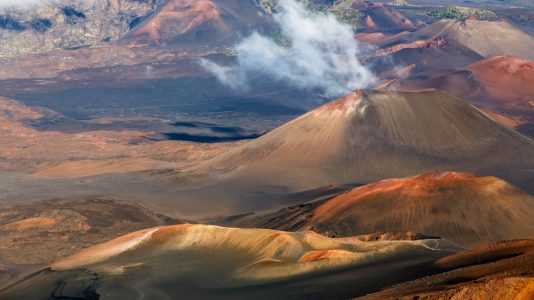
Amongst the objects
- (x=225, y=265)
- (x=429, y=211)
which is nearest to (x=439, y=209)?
(x=429, y=211)

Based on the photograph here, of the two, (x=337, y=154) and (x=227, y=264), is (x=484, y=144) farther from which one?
(x=227, y=264)

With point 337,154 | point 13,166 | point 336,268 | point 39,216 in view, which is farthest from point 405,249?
point 13,166

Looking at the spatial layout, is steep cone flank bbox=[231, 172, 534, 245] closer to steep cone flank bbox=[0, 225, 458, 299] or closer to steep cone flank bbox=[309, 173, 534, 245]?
steep cone flank bbox=[309, 173, 534, 245]

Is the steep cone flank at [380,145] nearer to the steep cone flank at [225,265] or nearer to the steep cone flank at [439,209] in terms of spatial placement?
the steep cone flank at [439,209]

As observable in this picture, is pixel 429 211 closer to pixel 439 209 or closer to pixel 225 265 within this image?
pixel 439 209

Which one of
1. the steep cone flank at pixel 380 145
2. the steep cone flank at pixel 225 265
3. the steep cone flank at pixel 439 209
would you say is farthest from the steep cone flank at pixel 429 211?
the steep cone flank at pixel 380 145

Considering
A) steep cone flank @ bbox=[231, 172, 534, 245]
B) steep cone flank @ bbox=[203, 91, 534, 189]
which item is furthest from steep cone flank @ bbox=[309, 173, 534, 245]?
steep cone flank @ bbox=[203, 91, 534, 189]
